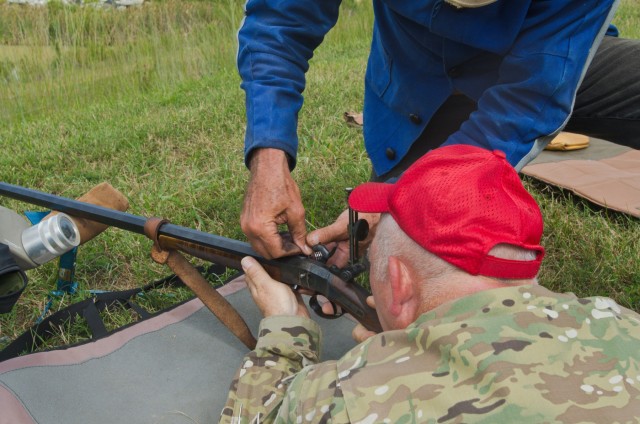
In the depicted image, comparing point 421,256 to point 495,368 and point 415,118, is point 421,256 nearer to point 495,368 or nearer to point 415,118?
point 495,368

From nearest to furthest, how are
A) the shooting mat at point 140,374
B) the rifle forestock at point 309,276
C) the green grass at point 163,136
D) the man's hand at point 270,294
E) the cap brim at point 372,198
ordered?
the cap brim at point 372,198
the rifle forestock at point 309,276
the man's hand at point 270,294
the shooting mat at point 140,374
the green grass at point 163,136

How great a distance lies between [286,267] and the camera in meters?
2.60

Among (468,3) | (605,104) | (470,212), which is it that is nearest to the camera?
(470,212)

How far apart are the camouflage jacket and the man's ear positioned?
110 mm

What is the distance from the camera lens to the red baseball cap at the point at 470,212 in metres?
1.66

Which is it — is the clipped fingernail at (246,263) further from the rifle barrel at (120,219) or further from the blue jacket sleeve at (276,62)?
the blue jacket sleeve at (276,62)

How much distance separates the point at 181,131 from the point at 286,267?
326 cm

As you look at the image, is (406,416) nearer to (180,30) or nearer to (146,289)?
(146,289)

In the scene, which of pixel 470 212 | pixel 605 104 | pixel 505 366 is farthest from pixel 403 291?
pixel 605 104

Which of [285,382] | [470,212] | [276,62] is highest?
[276,62]

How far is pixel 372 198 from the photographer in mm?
1936

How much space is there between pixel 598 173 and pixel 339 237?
2.56 meters

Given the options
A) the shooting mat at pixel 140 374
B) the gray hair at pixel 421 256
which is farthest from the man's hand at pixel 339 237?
the gray hair at pixel 421 256

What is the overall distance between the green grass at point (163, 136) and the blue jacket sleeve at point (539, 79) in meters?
1.16
